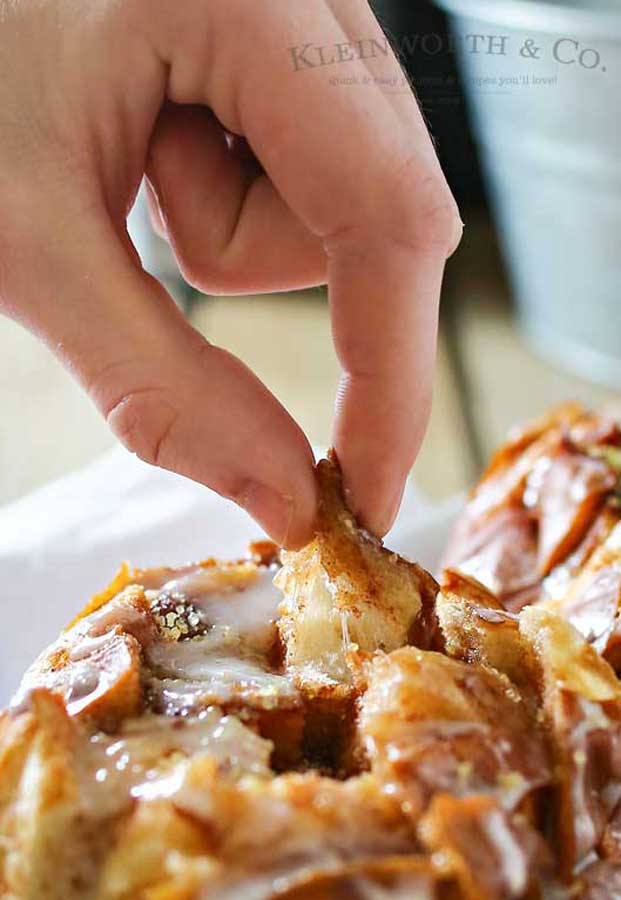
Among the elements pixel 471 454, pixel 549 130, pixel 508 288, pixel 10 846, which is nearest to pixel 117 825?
pixel 10 846

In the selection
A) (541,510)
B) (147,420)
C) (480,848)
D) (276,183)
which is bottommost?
(480,848)

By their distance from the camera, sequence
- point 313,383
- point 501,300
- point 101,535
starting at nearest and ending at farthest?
point 101,535, point 313,383, point 501,300

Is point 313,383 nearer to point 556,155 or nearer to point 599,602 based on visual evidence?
point 556,155

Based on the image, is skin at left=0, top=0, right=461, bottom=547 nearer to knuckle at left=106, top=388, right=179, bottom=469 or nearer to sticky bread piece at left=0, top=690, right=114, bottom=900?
knuckle at left=106, top=388, right=179, bottom=469

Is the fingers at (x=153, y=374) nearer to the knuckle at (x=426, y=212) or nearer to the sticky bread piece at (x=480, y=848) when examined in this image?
the knuckle at (x=426, y=212)

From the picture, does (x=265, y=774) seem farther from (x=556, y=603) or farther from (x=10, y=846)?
(x=556, y=603)

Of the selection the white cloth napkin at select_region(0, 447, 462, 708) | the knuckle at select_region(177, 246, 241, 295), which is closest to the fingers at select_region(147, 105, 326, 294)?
the knuckle at select_region(177, 246, 241, 295)

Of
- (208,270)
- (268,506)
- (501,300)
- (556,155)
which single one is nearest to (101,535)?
(208,270)

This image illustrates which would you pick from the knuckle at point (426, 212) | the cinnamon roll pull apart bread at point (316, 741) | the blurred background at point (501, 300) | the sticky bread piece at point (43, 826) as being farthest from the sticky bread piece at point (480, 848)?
the blurred background at point (501, 300)

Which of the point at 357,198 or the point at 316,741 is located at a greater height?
the point at 357,198
